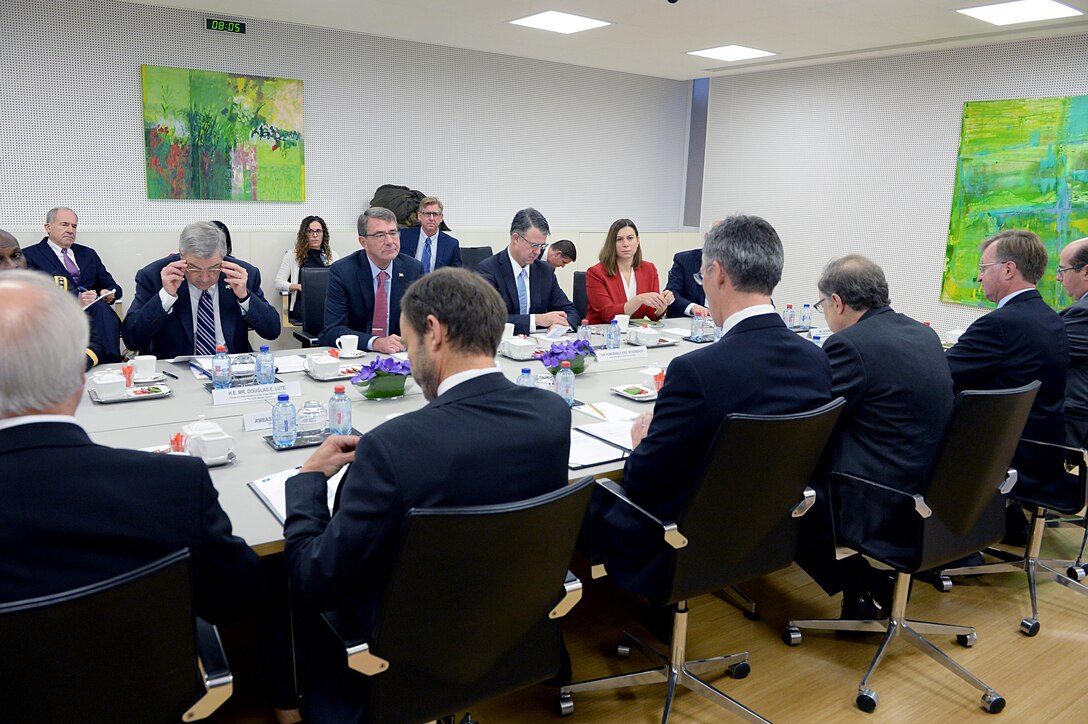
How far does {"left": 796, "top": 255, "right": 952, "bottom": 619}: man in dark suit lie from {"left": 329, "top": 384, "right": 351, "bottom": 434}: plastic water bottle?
1.56m

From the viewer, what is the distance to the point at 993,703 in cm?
248

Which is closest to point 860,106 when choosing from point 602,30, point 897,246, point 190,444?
point 897,246

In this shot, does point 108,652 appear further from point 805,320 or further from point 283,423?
point 805,320

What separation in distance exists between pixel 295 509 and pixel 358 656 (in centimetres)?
40

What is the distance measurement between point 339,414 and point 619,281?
289 centimetres

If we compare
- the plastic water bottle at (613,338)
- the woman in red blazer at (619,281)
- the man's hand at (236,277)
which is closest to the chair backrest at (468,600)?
the plastic water bottle at (613,338)

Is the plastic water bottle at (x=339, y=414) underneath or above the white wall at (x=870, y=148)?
underneath

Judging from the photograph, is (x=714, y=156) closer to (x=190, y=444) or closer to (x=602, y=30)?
(x=602, y=30)

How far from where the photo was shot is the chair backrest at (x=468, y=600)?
144cm

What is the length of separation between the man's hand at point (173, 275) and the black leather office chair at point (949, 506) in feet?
9.42

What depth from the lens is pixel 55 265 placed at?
5648 mm

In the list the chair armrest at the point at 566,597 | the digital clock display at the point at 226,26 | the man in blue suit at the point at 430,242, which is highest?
the digital clock display at the point at 226,26

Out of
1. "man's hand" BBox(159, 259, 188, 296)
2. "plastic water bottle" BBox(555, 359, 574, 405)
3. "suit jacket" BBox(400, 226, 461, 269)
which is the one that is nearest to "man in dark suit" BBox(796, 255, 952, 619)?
"plastic water bottle" BBox(555, 359, 574, 405)

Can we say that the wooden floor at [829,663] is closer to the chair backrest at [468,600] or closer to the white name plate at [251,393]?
the chair backrest at [468,600]
